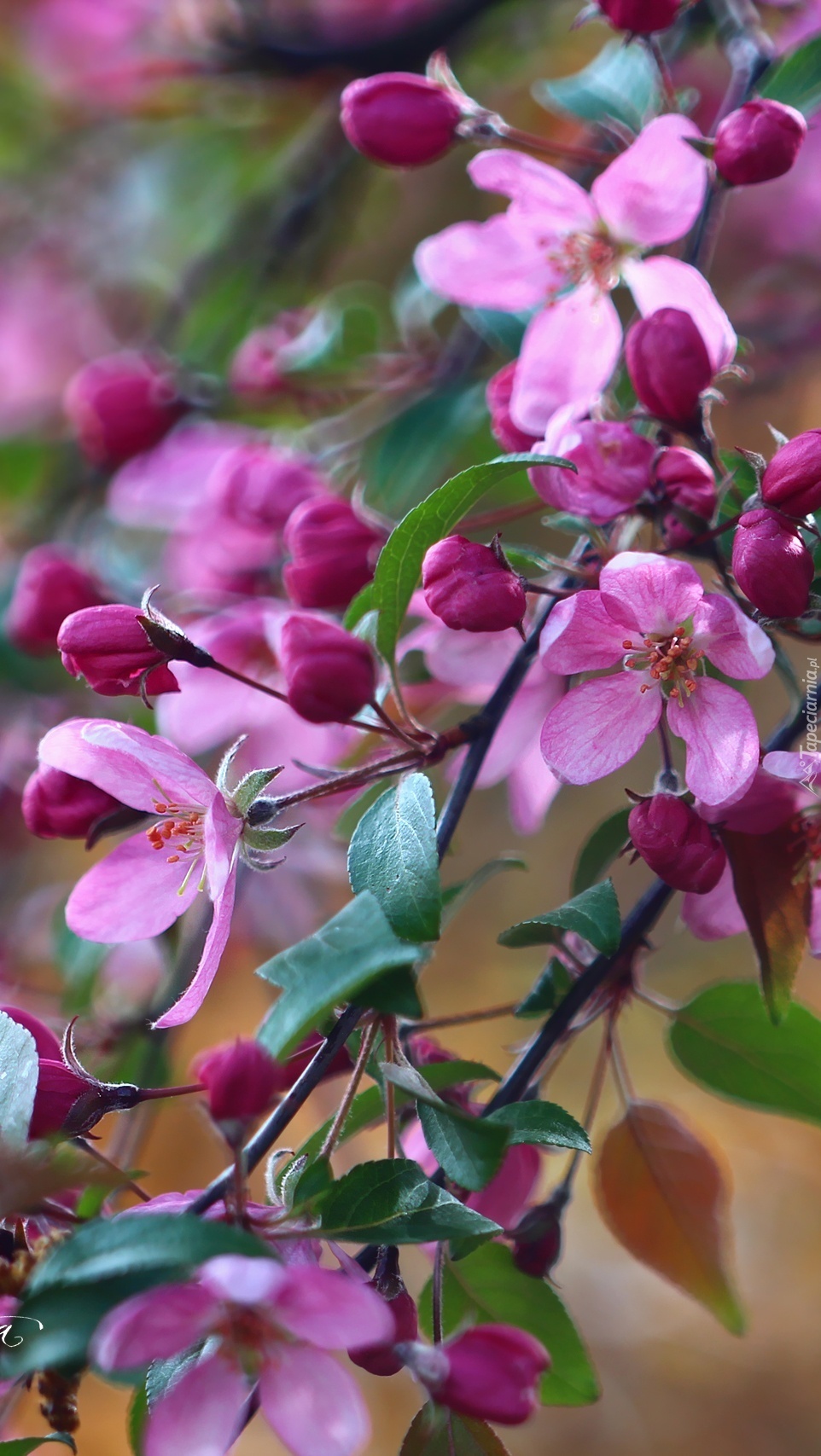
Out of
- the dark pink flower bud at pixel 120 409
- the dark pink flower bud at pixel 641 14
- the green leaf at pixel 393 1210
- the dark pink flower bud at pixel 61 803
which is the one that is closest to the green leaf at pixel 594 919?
the green leaf at pixel 393 1210

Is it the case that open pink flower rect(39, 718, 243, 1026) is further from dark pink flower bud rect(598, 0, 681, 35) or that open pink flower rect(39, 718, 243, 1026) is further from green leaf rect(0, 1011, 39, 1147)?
dark pink flower bud rect(598, 0, 681, 35)

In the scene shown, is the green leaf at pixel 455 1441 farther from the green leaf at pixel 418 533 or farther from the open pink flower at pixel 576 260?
the open pink flower at pixel 576 260

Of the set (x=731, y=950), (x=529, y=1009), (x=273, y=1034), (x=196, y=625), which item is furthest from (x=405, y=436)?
(x=731, y=950)

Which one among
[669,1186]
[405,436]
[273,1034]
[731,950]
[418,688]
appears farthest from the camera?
[731,950]

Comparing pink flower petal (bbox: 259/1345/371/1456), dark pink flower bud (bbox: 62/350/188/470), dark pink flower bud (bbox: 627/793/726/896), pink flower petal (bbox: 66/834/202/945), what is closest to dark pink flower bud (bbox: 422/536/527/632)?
dark pink flower bud (bbox: 627/793/726/896)

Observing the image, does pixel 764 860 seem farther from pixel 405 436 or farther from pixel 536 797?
pixel 405 436

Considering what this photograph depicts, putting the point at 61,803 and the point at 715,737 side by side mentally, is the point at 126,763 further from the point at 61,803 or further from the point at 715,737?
the point at 715,737
